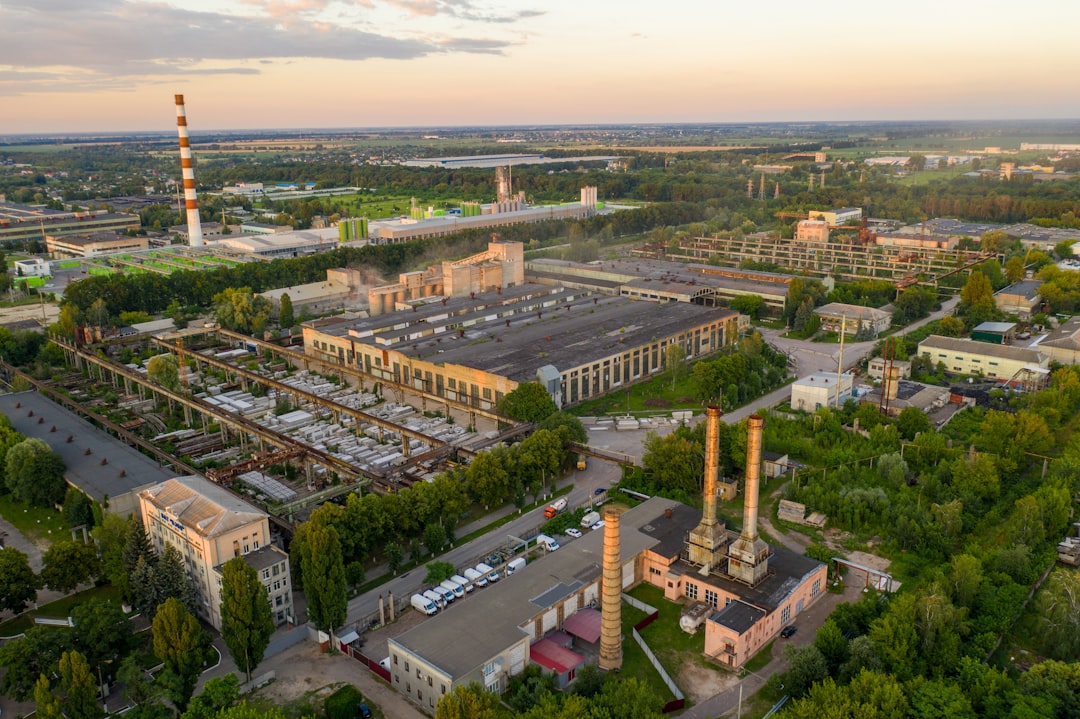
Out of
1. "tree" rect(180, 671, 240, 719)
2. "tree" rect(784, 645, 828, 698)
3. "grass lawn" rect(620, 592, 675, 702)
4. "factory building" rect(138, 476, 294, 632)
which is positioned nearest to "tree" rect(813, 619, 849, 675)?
"tree" rect(784, 645, 828, 698)

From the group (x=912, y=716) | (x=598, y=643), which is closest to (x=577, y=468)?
(x=598, y=643)

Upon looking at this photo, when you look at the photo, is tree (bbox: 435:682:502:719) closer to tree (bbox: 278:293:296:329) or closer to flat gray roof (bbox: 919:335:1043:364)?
flat gray roof (bbox: 919:335:1043:364)

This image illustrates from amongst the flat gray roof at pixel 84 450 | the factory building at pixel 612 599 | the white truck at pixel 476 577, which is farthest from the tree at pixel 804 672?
the flat gray roof at pixel 84 450

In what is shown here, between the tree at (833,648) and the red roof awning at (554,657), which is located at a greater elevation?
the tree at (833,648)

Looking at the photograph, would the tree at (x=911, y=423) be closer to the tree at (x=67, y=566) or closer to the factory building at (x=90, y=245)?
the tree at (x=67, y=566)

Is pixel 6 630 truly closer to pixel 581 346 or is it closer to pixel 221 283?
pixel 581 346

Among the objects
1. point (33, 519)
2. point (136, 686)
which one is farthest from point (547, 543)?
point (33, 519)
